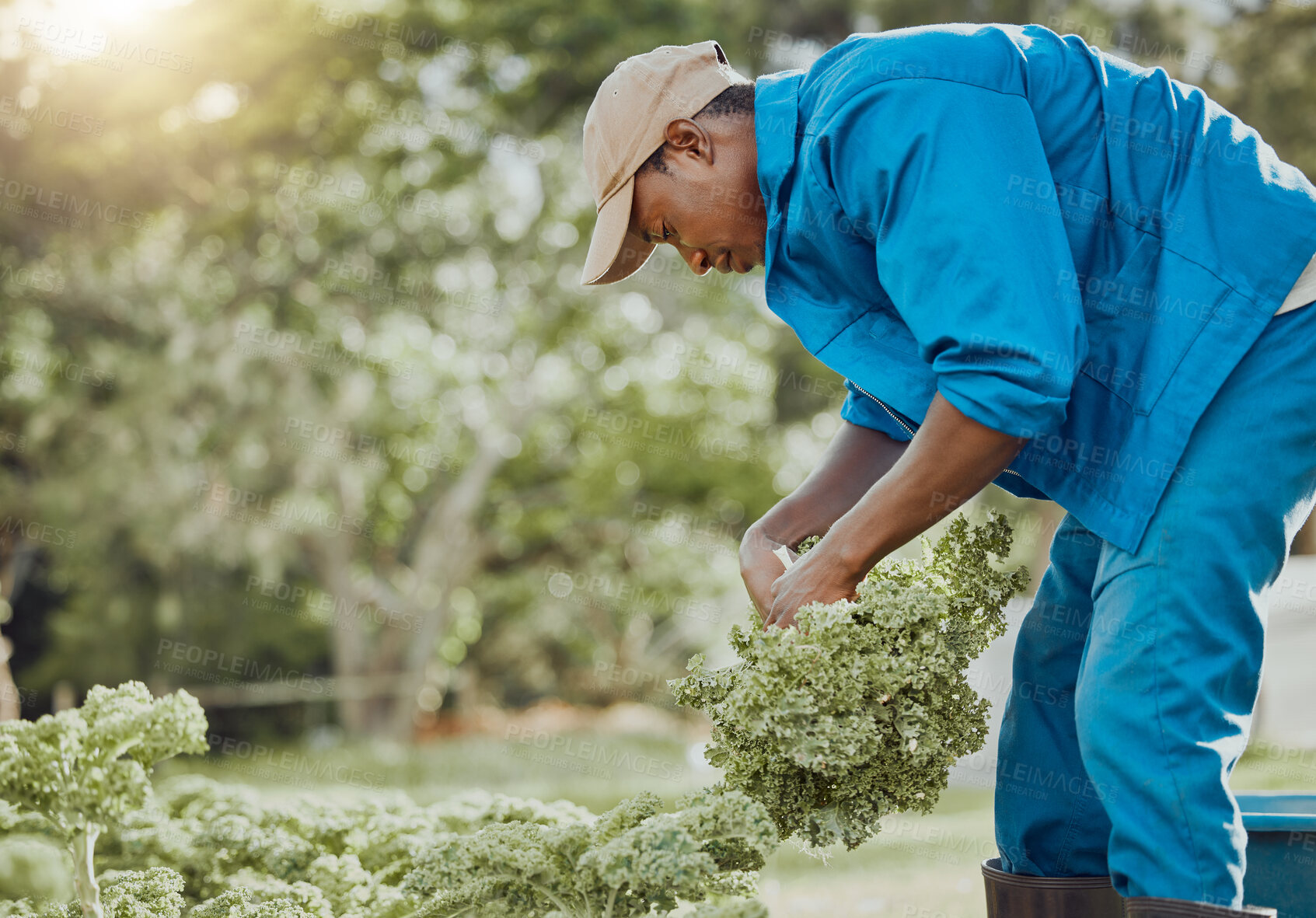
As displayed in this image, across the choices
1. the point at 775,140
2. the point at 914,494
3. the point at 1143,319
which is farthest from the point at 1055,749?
the point at 775,140

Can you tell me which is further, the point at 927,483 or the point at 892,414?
the point at 892,414

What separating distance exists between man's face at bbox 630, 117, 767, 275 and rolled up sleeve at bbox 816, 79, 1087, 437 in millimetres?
280

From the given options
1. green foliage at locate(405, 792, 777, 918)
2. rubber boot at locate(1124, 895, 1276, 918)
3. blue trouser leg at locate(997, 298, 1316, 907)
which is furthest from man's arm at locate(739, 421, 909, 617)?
rubber boot at locate(1124, 895, 1276, 918)

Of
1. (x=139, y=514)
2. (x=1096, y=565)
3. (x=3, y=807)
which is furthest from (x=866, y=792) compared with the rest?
(x=139, y=514)

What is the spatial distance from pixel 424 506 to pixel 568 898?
52.3 feet

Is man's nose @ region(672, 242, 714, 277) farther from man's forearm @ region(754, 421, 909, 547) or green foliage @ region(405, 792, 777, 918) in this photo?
green foliage @ region(405, 792, 777, 918)

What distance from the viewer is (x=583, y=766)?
11344 millimetres

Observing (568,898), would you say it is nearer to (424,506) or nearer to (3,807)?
(3,807)

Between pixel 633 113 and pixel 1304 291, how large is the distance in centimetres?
129

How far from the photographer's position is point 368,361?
47.4 ft

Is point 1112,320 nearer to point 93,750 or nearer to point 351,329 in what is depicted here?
point 93,750

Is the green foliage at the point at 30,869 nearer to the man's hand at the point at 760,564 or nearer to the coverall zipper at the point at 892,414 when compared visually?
the man's hand at the point at 760,564

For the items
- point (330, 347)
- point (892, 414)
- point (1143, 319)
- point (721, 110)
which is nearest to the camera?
point (1143, 319)

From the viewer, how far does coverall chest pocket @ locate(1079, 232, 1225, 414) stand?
1893 mm
